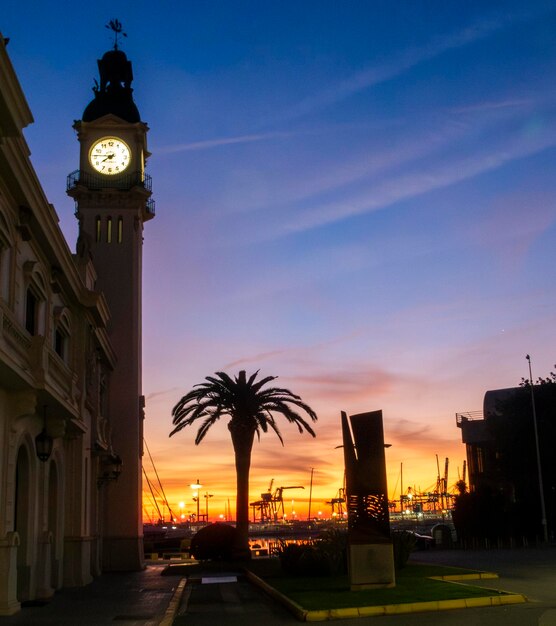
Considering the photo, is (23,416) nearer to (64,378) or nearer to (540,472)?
(64,378)

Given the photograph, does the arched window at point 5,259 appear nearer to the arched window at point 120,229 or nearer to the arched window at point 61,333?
the arched window at point 61,333

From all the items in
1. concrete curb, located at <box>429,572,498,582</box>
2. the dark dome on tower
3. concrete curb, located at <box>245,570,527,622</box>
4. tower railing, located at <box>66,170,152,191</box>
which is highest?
the dark dome on tower

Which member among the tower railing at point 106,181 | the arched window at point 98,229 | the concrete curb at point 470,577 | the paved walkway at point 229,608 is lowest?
the paved walkway at point 229,608

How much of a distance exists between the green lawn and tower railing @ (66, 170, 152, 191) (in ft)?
78.4

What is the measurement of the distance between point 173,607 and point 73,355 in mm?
10504

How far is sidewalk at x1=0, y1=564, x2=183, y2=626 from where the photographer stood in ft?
53.7

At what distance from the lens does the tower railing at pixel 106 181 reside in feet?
134

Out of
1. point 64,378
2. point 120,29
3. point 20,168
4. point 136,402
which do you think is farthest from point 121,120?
point 20,168

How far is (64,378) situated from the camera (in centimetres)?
2227

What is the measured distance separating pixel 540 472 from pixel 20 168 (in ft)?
136

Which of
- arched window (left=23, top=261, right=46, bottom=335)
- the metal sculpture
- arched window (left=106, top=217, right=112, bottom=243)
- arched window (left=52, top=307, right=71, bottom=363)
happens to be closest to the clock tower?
arched window (left=106, top=217, right=112, bottom=243)

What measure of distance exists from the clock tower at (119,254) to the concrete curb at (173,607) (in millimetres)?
12826

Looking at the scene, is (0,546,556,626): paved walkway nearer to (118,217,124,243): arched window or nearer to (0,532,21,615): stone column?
(0,532,21,615): stone column

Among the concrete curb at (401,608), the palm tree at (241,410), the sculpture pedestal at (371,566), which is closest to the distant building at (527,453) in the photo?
the palm tree at (241,410)
